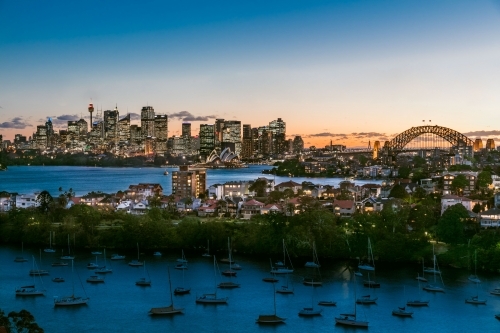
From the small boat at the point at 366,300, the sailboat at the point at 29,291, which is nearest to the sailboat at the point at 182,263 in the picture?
the sailboat at the point at 29,291

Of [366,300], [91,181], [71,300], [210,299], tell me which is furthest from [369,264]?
[91,181]

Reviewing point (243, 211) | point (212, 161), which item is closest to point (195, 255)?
point (243, 211)

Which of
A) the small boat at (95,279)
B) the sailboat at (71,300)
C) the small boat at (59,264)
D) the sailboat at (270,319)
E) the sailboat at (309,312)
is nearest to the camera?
the sailboat at (270,319)

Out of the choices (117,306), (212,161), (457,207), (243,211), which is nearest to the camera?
(117,306)

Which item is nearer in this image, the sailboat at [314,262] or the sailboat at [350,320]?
the sailboat at [350,320]

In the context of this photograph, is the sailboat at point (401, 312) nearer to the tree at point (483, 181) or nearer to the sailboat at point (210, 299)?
the sailboat at point (210, 299)

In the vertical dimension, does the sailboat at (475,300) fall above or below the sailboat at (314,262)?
below

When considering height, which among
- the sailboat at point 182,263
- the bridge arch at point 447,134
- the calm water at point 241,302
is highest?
the bridge arch at point 447,134

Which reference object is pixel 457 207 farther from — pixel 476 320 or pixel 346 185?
pixel 346 185
